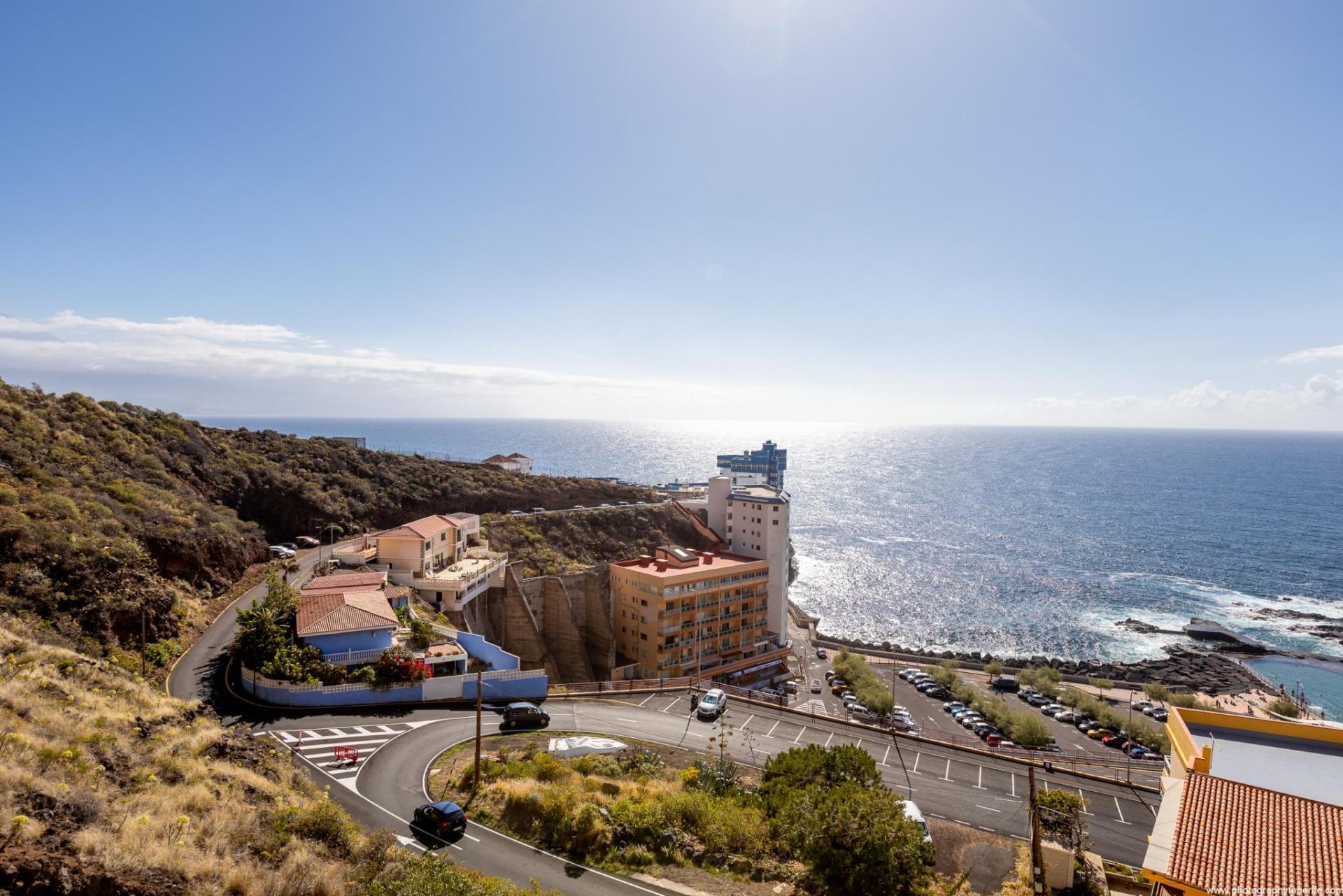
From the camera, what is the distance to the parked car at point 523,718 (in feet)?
106

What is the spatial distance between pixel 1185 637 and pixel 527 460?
4004 inches

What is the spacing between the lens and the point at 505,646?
5094 centimetres

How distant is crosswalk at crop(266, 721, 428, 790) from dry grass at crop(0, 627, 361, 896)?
2353 mm

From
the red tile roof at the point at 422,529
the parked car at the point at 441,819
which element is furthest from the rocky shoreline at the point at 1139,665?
the parked car at the point at 441,819

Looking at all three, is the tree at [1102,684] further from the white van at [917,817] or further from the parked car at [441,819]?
the parked car at [441,819]

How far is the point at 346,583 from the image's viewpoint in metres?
40.8

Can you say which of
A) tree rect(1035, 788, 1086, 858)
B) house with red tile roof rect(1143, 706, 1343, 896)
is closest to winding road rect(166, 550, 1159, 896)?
tree rect(1035, 788, 1086, 858)

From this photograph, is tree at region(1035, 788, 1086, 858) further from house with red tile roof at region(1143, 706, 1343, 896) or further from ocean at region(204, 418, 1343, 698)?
ocean at region(204, 418, 1343, 698)

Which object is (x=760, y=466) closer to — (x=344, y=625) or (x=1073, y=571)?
(x=1073, y=571)

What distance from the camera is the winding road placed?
69.0 feet

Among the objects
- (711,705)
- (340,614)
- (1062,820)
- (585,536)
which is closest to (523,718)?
(711,705)

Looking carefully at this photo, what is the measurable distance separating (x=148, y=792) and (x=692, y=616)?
4520 cm

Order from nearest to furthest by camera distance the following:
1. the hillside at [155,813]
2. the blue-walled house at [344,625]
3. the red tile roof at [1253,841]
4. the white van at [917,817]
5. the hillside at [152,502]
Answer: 1. the hillside at [155,813]
2. the red tile roof at [1253,841]
3. the white van at [917,817]
4. the hillside at [152,502]
5. the blue-walled house at [344,625]

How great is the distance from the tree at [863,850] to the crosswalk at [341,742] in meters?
17.4
